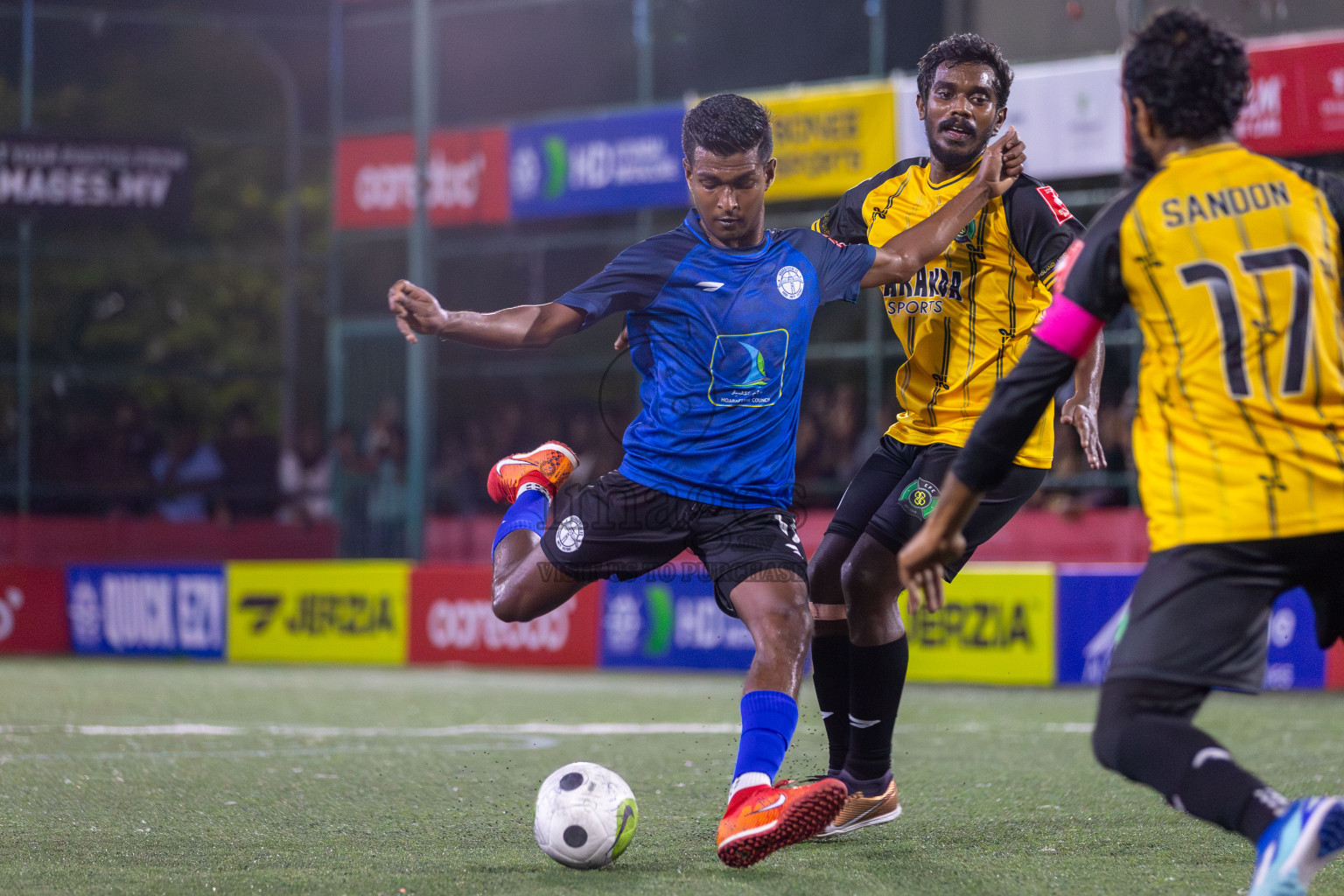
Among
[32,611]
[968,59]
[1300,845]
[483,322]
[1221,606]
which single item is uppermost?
[968,59]

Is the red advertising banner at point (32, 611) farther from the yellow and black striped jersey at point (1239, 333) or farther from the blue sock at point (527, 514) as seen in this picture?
the yellow and black striped jersey at point (1239, 333)

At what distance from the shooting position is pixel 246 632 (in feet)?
50.2

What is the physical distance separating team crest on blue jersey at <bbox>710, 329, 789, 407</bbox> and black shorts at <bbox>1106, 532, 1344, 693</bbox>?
1597 mm

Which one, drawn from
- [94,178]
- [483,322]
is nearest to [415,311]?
[483,322]

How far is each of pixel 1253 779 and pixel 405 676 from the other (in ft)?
34.7

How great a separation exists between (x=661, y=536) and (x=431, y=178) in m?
15.1

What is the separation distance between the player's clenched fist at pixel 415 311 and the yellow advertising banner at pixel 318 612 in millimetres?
10533

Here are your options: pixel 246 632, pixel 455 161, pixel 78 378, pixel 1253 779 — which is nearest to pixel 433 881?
pixel 1253 779

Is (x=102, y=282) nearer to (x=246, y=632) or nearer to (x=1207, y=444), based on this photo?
(x=246, y=632)

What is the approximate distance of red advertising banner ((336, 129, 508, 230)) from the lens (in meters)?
19.1

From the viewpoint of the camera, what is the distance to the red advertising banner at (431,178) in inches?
752

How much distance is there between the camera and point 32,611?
15727mm

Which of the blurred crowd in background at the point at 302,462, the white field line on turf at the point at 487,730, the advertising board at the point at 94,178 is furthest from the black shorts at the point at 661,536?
the advertising board at the point at 94,178

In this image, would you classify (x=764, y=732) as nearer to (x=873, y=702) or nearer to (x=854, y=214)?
(x=873, y=702)
